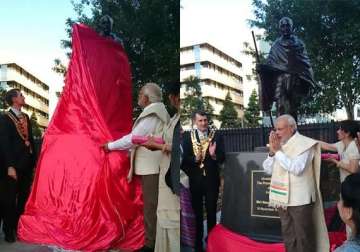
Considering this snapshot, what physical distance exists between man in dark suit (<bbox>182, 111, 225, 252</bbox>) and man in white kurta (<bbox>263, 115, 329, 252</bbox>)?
35cm

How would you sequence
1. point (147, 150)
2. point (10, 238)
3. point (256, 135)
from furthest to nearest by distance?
point (256, 135), point (10, 238), point (147, 150)

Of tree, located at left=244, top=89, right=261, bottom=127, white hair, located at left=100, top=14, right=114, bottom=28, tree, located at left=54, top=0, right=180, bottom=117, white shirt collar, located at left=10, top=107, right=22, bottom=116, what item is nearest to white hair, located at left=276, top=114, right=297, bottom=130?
tree, located at left=244, top=89, right=261, bottom=127

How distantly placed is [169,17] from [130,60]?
0.28 m

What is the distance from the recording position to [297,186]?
2.41 meters

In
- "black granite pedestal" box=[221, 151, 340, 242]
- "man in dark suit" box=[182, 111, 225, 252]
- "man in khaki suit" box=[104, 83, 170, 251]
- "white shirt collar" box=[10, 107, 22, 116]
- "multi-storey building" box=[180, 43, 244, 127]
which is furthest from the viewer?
"black granite pedestal" box=[221, 151, 340, 242]

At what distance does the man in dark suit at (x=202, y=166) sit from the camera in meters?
2.55

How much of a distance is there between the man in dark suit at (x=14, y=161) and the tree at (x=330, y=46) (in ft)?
4.80

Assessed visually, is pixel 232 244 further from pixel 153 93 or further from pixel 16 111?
pixel 16 111

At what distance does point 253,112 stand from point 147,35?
738mm

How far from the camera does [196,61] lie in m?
2.32

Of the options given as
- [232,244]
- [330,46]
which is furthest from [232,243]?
[330,46]

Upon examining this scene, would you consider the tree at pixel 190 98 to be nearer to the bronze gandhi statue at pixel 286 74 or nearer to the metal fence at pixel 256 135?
the metal fence at pixel 256 135

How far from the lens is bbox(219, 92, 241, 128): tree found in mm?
2508

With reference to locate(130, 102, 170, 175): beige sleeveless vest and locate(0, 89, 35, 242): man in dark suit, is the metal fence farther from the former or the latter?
locate(0, 89, 35, 242): man in dark suit
